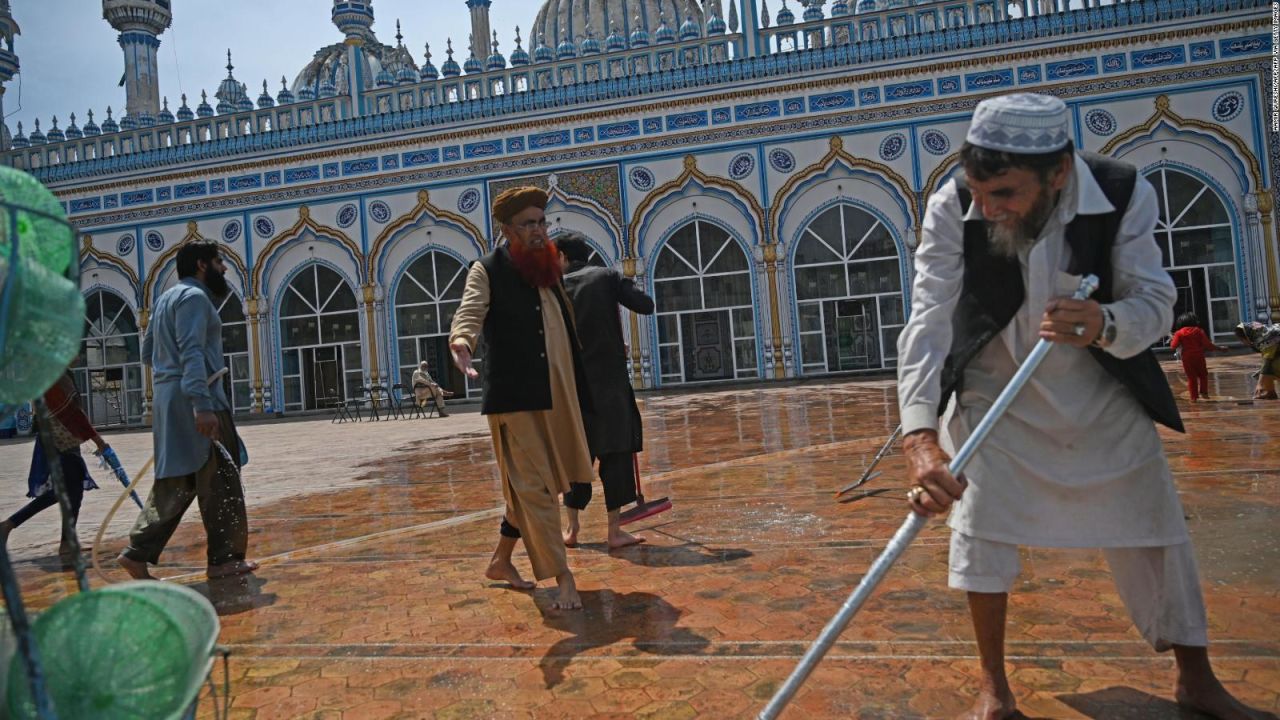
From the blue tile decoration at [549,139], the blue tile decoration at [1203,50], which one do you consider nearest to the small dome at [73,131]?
the blue tile decoration at [549,139]

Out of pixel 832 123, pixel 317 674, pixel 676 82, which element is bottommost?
pixel 317 674

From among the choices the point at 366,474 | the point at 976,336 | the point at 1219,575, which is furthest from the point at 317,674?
the point at 366,474

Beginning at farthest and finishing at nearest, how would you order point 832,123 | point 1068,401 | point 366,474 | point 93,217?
1. point 93,217
2. point 832,123
3. point 366,474
4. point 1068,401

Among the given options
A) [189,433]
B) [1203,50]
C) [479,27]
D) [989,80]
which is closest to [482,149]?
[479,27]

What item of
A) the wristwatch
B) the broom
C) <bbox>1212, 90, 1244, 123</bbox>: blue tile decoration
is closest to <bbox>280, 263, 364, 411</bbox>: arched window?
the broom

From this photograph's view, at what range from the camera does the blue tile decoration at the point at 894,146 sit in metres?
17.3

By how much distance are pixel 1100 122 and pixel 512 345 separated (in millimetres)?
A: 16589

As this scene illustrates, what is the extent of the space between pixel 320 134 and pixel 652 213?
24.9 ft

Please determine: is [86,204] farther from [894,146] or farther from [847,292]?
[894,146]

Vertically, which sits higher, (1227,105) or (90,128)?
(90,128)

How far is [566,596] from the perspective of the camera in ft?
9.50

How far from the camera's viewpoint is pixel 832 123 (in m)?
17.5

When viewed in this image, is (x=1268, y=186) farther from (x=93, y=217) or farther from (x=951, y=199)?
(x=93, y=217)

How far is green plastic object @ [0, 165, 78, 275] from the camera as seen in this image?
121 cm
